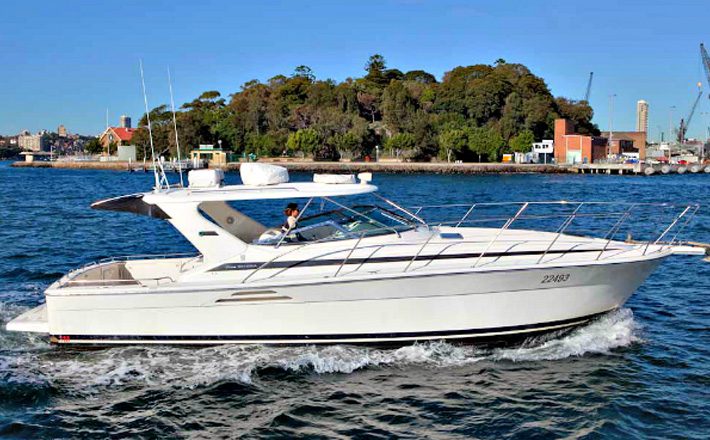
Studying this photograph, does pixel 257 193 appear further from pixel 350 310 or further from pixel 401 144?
pixel 401 144

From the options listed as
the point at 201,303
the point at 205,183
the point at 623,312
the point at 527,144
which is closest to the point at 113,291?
the point at 201,303

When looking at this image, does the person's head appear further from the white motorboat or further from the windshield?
the white motorboat

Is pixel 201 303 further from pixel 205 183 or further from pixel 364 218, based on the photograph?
pixel 364 218

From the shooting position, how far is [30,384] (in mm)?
8766

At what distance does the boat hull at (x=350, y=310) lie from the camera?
889 cm

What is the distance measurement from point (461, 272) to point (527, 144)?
93912 millimetres

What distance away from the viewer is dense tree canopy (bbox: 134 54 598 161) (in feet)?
333

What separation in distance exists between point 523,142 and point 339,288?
309 ft

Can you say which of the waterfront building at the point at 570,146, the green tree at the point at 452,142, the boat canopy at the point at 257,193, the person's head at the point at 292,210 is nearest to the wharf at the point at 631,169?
the waterfront building at the point at 570,146

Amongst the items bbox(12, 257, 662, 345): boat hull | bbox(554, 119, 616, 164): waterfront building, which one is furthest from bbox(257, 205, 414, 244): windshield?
bbox(554, 119, 616, 164): waterfront building

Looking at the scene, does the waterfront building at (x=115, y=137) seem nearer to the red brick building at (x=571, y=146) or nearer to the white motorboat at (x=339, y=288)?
the red brick building at (x=571, y=146)

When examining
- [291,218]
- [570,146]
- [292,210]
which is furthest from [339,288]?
[570,146]

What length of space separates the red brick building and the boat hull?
306ft

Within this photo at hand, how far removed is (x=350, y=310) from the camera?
9.01 metres
